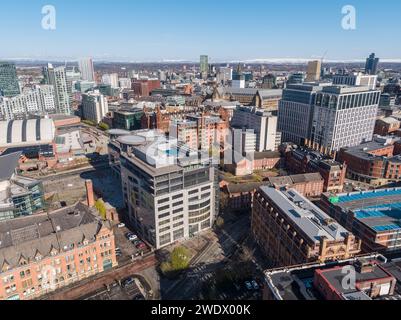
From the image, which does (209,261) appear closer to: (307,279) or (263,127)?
(307,279)

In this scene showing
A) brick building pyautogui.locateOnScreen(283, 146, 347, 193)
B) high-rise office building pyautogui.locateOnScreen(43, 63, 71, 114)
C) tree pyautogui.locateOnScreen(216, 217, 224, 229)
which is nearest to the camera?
tree pyautogui.locateOnScreen(216, 217, 224, 229)

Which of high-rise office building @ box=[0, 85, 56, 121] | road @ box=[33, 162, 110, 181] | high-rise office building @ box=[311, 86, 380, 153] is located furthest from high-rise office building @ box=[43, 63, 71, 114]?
high-rise office building @ box=[311, 86, 380, 153]

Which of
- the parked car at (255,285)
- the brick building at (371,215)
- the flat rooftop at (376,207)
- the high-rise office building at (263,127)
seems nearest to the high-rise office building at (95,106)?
the high-rise office building at (263,127)

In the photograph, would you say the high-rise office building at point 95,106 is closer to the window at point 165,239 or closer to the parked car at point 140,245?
the parked car at point 140,245

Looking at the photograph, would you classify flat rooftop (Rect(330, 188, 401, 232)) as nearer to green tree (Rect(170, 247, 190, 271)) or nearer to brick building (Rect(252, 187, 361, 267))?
brick building (Rect(252, 187, 361, 267))
